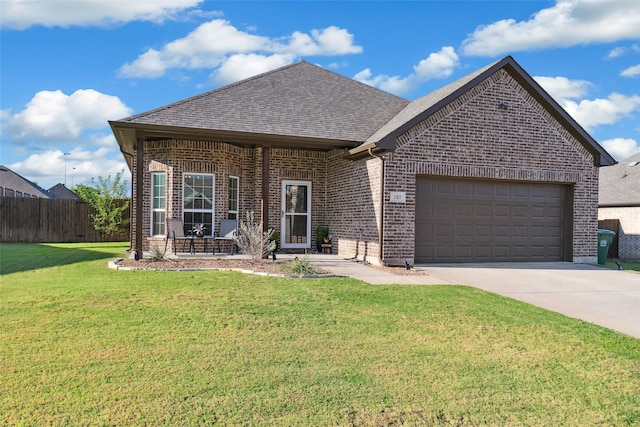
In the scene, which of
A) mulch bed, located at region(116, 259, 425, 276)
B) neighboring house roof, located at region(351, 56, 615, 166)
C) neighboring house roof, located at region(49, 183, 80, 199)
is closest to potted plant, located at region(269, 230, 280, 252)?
mulch bed, located at region(116, 259, 425, 276)

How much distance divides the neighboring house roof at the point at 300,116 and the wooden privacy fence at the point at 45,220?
5594 millimetres

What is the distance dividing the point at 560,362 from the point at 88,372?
4.47 meters

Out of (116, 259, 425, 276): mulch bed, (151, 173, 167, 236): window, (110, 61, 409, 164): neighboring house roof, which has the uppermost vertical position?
(110, 61, 409, 164): neighboring house roof

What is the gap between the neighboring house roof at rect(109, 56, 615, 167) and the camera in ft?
41.0

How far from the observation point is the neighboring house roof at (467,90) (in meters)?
12.1

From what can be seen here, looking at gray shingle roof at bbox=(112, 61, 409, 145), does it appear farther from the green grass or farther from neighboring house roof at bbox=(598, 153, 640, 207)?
neighboring house roof at bbox=(598, 153, 640, 207)

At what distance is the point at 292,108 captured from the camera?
1505 centimetres

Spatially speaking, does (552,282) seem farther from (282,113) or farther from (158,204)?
(158,204)

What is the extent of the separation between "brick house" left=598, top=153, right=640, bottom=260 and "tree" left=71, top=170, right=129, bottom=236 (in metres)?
19.9

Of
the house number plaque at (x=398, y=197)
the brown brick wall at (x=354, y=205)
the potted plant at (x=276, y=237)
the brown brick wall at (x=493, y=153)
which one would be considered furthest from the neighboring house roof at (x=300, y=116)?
the potted plant at (x=276, y=237)

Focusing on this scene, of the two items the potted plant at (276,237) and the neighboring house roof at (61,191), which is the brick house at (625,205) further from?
the neighboring house roof at (61,191)

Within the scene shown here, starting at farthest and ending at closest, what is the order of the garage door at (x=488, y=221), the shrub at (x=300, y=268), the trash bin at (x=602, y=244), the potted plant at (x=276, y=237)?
the potted plant at (x=276, y=237) → the trash bin at (x=602, y=244) → the garage door at (x=488, y=221) → the shrub at (x=300, y=268)

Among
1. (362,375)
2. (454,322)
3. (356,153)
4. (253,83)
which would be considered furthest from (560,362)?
(253,83)

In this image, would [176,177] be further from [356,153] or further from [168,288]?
[168,288]
